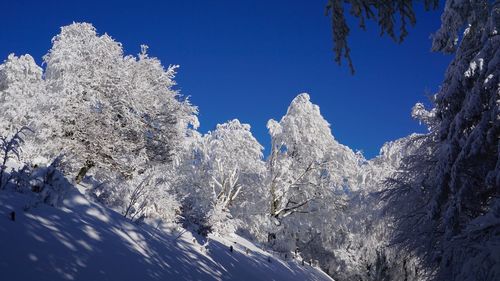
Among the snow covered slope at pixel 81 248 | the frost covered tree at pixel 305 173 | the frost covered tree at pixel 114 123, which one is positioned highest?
the frost covered tree at pixel 305 173

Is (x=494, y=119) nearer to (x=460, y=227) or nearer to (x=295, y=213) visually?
(x=460, y=227)

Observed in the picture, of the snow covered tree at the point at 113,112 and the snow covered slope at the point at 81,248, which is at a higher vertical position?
the snow covered tree at the point at 113,112

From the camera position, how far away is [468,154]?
636 cm

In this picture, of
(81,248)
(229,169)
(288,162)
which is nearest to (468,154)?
(81,248)

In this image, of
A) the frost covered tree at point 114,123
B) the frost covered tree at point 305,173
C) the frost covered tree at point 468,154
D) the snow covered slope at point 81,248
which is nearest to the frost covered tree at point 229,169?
the frost covered tree at point 305,173

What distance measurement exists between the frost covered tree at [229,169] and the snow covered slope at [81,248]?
16.8 m

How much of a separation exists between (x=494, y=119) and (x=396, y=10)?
342 centimetres

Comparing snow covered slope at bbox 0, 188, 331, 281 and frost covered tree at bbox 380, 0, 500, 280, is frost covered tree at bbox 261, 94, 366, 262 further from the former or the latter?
snow covered slope at bbox 0, 188, 331, 281

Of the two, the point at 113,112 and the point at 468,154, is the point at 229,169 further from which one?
the point at 468,154

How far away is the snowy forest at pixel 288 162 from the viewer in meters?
Answer: 6.04

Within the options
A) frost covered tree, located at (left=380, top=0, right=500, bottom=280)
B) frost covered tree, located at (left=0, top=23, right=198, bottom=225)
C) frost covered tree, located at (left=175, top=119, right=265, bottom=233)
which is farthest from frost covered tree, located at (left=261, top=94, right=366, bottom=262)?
frost covered tree, located at (left=380, top=0, right=500, bottom=280)

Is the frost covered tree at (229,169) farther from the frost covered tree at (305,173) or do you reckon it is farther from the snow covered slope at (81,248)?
the snow covered slope at (81,248)

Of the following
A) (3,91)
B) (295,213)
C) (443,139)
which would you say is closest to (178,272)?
(443,139)

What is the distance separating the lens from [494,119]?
5.93 meters
